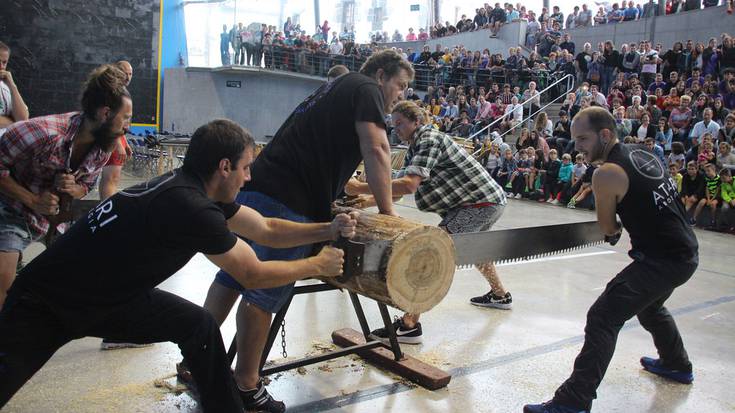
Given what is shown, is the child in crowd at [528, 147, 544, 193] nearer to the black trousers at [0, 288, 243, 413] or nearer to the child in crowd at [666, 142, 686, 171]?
the child in crowd at [666, 142, 686, 171]

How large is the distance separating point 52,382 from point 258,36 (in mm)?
22764

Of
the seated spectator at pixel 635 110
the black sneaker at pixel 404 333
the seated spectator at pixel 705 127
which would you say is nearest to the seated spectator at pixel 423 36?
the seated spectator at pixel 635 110

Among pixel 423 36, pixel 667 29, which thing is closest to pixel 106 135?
pixel 667 29

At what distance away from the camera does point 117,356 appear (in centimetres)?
387

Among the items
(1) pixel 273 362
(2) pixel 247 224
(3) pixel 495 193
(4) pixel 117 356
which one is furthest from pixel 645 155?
(4) pixel 117 356

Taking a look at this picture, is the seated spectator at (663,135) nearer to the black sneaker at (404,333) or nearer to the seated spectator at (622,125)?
the seated spectator at (622,125)

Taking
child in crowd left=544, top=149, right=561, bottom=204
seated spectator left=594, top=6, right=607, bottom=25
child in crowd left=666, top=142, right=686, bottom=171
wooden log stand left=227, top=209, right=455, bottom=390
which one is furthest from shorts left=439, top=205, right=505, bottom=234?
seated spectator left=594, top=6, right=607, bottom=25

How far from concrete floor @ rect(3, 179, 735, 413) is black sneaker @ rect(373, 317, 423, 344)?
87 mm

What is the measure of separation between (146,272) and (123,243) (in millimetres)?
153

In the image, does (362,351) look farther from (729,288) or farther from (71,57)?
(71,57)

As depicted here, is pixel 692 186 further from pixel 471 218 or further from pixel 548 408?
pixel 548 408

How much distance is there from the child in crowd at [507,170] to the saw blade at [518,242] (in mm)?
10345

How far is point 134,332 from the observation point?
2451mm

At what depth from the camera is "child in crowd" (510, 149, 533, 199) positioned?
14.5m
